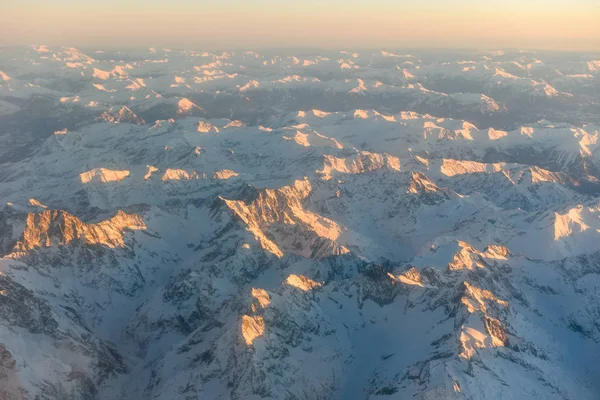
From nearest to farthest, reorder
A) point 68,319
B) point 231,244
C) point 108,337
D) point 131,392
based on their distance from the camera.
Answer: point 131,392
point 68,319
point 108,337
point 231,244

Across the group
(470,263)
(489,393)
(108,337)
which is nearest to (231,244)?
(108,337)

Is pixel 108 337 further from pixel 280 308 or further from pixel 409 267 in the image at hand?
pixel 409 267

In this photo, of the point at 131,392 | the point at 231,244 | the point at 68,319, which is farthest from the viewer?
the point at 231,244

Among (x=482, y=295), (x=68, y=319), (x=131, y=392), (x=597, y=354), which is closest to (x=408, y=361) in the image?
(x=482, y=295)

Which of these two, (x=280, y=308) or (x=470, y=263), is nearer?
(x=280, y=308)

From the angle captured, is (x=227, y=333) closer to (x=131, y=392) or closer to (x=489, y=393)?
(x=131, y=392)

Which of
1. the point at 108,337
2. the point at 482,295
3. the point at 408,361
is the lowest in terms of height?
the point at 108,337

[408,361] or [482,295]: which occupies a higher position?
[482,295]

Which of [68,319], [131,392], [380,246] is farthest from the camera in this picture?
[380,246]

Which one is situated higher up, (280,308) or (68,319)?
(280,308)
